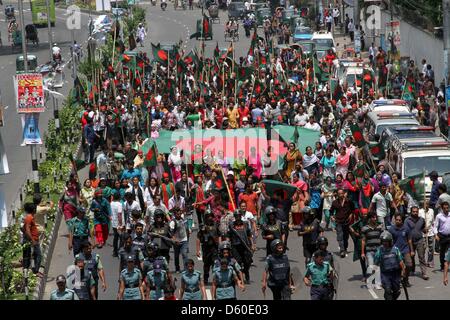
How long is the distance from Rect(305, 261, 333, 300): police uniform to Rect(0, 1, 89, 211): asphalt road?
12409mm

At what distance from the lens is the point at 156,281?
19781 millimetres

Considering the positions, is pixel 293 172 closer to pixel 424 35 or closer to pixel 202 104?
pixel 202 104

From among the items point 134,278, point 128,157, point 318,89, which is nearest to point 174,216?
point 134,278

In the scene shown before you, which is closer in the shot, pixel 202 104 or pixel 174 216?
pixel 174 216

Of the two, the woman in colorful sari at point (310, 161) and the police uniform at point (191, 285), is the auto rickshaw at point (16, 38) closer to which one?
the woman in colorful sari at point (310, 161)

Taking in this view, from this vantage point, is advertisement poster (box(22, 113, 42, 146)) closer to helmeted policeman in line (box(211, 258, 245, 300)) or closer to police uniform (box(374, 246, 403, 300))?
helmeted policeman in line (box(211, 258, 245, 300))

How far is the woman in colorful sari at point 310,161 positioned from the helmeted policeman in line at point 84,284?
978cm

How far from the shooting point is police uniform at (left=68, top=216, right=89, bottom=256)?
2470 centimetres

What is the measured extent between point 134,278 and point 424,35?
112 feet

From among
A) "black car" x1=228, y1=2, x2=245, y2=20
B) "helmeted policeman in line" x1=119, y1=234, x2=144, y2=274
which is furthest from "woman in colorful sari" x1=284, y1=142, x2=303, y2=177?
"black car" x1=228, y1=2, x2=245, y2=20

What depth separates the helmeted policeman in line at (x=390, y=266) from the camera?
66.8 ft

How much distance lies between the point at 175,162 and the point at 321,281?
430 inches

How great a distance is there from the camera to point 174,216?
78.6ft
